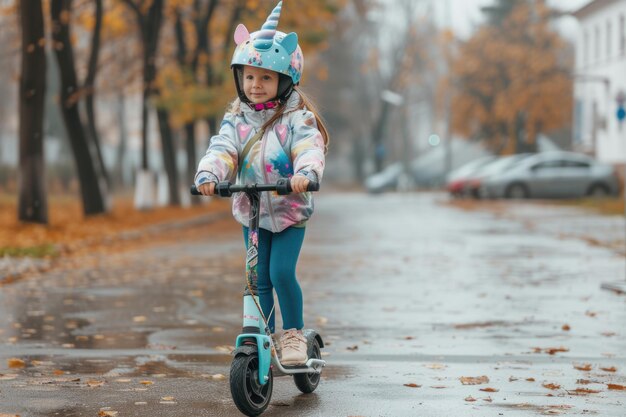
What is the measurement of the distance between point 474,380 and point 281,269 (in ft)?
4.74

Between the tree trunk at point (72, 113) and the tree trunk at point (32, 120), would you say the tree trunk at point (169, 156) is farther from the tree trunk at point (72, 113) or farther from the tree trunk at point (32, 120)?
the tree trunk at point (32, 120)

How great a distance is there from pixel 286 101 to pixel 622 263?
425 inches

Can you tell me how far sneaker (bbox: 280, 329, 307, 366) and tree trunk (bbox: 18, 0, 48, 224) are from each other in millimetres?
16273

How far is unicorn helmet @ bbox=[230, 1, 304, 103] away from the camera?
6461mm

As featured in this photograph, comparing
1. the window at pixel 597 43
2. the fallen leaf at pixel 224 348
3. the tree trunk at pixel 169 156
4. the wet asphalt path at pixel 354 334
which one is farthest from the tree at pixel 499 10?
the fallen leaf at pixel 224 348

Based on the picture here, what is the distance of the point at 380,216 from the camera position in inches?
1314

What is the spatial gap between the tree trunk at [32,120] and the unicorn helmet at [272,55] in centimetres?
1624

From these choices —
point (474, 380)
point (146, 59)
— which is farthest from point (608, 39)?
point (474, 380)

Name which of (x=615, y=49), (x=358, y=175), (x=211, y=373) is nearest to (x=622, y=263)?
(x=211, y=373)

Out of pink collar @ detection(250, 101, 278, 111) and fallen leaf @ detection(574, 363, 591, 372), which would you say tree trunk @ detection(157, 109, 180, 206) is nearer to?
fallen leaf @ detection(574, 363, 591, 372)

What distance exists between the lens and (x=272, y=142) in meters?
6.51

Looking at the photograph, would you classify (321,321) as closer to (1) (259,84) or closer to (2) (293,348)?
(2) (293,348)

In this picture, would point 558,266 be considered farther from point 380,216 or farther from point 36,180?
point 380,216

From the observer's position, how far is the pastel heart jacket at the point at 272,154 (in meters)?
6.45
